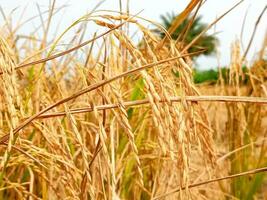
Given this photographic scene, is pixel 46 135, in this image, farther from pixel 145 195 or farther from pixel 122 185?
pixel 145 195

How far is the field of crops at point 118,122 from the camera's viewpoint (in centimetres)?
75

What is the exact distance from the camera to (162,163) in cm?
172

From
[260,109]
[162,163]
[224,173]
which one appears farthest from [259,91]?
[162,163]

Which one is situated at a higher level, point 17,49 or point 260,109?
point 17,49

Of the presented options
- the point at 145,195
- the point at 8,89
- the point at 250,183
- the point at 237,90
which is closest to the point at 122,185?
the point at 145,195

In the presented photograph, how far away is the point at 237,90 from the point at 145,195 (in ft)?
2.35

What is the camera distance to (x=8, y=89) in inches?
29.2

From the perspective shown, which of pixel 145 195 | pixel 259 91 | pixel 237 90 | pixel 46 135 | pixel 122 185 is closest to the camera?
pixel 46 135

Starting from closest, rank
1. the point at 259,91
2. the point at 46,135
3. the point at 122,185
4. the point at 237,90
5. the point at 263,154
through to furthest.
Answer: the point at 46,135
the point at 122,185
the point at 263,154
the point at 237,90
the point at 259,91

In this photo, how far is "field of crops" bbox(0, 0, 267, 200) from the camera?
0.75 m

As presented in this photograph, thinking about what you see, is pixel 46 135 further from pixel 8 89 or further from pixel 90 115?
pixel 90 115

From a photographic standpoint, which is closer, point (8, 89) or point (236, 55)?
point (8, 89)

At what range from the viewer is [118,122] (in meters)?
0.76

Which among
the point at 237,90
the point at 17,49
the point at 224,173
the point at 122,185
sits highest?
the point at 17,49
